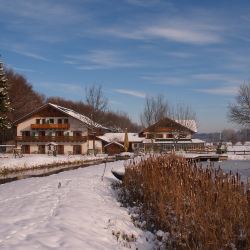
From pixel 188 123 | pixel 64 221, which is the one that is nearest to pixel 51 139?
pixel 188 123

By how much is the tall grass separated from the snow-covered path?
60 centimetres

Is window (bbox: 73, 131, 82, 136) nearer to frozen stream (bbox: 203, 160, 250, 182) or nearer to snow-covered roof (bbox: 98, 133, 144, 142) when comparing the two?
snow-covered roof (bbox: 98, 133, 144, 142)

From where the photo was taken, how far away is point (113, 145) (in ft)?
229

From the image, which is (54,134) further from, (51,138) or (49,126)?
(49,126)

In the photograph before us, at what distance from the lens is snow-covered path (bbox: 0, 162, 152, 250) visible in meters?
7.00

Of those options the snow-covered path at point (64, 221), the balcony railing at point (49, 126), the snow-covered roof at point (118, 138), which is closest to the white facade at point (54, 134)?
the balcony railing at point (49, 126)

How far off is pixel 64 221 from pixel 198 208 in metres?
2.44

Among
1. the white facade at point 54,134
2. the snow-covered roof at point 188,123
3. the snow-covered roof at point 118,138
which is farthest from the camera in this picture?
the snow-covered roof at point 118,138

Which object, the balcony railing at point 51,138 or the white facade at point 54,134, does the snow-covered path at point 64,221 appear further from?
the white facade at point 54,134

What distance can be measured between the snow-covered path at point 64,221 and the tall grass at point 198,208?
600 mm

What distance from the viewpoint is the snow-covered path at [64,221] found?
7.00m

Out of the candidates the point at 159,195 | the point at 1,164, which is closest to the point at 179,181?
the point at 159,195

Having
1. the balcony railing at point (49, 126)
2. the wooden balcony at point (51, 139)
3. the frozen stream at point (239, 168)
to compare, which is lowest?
the frozen stream at point (239, 168)

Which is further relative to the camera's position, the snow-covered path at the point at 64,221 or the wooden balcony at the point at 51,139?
the wooden balcony at the point at 51,139
